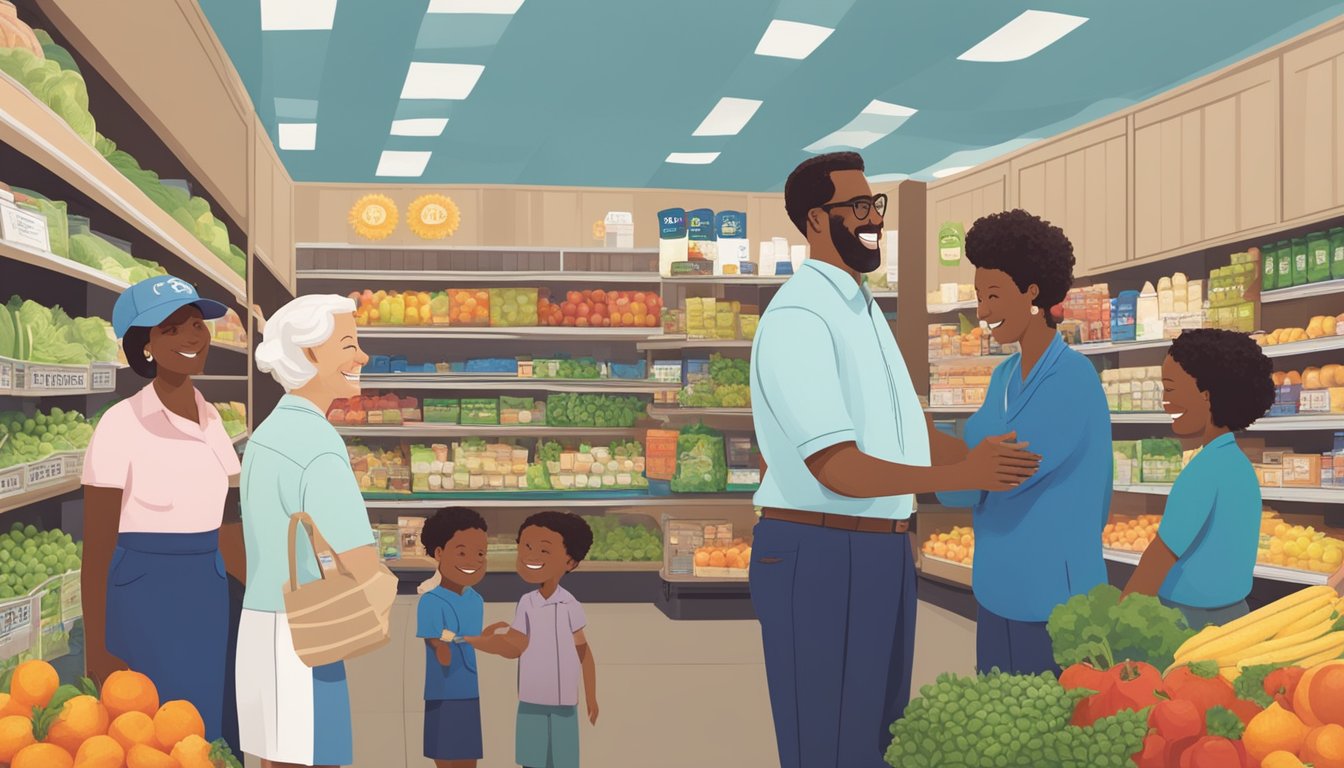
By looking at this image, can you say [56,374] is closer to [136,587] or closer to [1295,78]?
[136,587]

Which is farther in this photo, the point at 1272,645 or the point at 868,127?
the point at 868,127

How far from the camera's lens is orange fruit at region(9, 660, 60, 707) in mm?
1736

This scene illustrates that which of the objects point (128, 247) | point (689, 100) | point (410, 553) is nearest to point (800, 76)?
point (689, 100)

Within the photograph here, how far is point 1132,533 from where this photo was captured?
6781 millimetres

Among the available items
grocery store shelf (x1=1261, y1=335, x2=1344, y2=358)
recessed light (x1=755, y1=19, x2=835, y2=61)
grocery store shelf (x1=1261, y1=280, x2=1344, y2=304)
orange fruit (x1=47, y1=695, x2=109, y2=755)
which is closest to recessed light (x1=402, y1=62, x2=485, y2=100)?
recessed light (x1=755, y1=19, x2=835, y2=61)

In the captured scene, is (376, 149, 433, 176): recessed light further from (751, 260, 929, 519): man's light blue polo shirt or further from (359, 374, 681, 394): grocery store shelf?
(751, 260, 929, 519): man's light blue polo shirt

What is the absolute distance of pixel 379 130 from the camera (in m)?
12.7

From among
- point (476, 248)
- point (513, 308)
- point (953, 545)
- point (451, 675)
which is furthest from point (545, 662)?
point (476, 248)

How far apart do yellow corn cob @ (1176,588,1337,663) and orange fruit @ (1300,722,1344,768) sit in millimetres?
314

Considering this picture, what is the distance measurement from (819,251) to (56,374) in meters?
1.97

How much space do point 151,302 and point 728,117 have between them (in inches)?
387

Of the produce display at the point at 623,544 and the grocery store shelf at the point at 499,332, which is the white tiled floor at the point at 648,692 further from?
the grocery store shelf at the point at 499,332

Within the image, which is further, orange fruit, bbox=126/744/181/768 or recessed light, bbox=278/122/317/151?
recessed light, bbox=278/122/317/151

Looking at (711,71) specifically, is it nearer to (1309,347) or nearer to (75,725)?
(1309,347)
